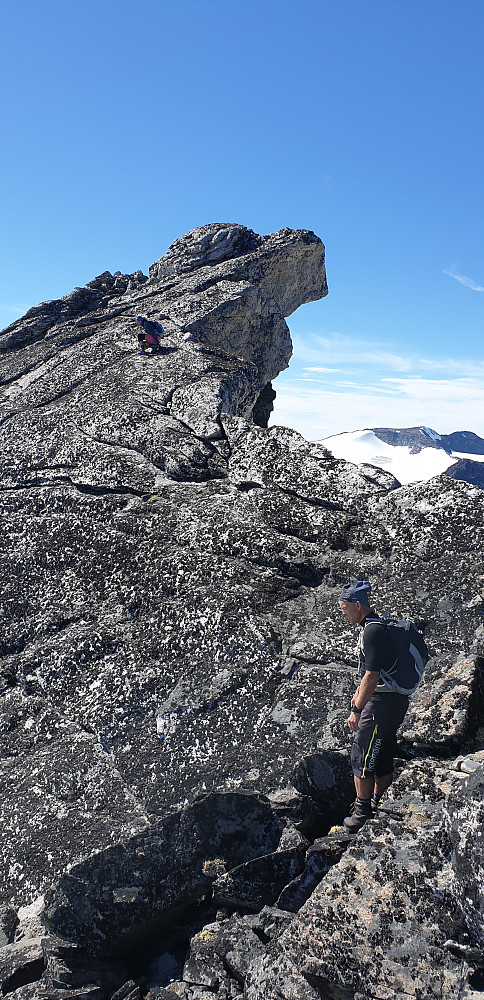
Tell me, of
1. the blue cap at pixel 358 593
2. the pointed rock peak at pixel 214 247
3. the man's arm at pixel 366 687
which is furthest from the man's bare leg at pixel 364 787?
the pointed rock peak at pixel 214 247

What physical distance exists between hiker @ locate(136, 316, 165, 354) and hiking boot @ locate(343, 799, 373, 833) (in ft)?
56.4

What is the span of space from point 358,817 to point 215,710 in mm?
3666

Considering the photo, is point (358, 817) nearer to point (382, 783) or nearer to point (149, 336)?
point (382, 783)

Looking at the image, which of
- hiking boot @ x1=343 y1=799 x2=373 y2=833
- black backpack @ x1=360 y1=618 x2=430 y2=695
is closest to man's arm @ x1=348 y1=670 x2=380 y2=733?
black backpack @ x1=360 y1=618 x2=430 y2=695

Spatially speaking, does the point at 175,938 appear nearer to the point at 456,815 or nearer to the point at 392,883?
the point at 392,883

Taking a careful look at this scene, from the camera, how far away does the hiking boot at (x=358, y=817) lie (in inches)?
351

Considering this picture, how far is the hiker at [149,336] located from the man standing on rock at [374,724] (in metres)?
15.8

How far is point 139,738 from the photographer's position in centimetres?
1180

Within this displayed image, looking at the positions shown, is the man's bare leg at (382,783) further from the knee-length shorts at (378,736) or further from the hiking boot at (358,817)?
the hiking boot at (358,817)

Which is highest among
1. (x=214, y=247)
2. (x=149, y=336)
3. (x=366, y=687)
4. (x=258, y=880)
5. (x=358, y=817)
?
(x=214, y=247)

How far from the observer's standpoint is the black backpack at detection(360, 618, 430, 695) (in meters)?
9.07

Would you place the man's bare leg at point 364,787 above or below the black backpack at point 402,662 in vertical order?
below

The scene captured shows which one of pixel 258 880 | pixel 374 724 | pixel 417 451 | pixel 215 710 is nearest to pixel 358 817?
pixel 374 724

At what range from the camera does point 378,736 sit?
9.04 metres
